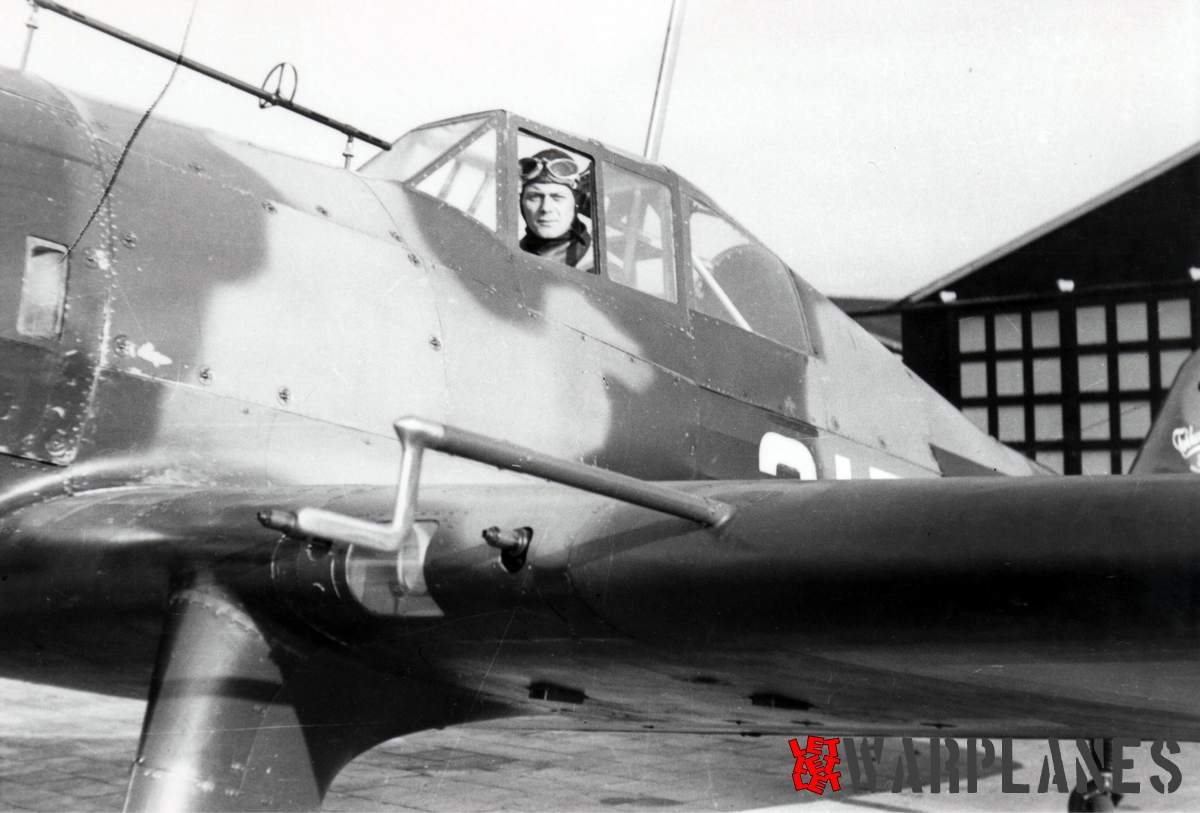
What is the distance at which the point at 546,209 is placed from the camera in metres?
4.08

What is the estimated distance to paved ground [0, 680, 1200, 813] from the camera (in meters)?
5.18

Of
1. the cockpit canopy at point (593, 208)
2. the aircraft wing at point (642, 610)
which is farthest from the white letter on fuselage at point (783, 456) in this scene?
the aircraft wing at point (642, 610)

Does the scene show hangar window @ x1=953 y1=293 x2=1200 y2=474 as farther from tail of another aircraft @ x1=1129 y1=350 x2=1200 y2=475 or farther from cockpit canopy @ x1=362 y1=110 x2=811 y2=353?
cockpit canopy @ x1=362 y1=110 x2=811 y2=353

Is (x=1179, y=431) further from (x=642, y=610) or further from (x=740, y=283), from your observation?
(x=642, y=610)

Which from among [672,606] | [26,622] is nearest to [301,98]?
[26,622]

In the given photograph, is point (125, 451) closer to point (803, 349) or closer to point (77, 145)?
point (77, 145)

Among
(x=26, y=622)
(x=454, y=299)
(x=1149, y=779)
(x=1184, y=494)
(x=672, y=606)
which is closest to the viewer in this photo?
(x=1184, y=494)

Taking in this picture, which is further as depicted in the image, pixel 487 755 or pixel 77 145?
pixel 487 755

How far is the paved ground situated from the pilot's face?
5.96 ft

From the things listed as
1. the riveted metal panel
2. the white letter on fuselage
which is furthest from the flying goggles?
the riveted metal panel

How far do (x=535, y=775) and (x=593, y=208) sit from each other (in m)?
2.86

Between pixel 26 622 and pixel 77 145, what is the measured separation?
3.87ft

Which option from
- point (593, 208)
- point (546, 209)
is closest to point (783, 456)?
point (593, 208)

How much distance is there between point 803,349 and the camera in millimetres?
4922
